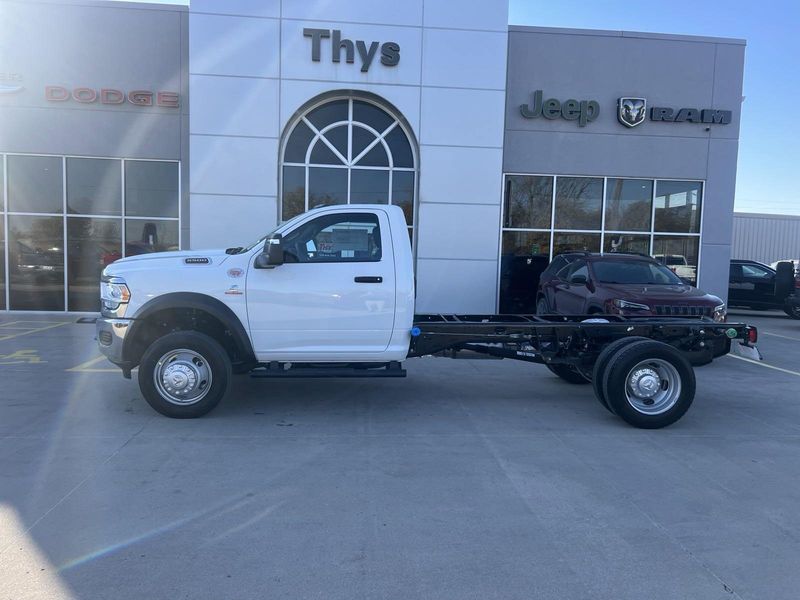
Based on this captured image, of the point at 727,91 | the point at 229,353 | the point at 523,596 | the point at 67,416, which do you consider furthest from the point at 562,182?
the point at 523,596

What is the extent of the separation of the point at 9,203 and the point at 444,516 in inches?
576

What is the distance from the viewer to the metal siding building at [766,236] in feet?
104

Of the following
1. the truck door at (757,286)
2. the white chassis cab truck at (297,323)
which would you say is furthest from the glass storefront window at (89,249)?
the truck door at (757,286)

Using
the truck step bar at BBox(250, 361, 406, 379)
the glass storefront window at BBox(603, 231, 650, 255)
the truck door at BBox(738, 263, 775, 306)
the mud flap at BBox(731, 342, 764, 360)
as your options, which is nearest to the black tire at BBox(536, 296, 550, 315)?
the glass storefront window at BBox(603, 231, 650, 255)

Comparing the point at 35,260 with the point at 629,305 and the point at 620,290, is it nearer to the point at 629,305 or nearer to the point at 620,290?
the point at 620,290

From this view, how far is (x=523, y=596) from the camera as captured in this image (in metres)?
3.20

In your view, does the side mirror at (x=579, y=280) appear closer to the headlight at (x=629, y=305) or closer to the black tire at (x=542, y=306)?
the headlight at (x=629, y=305)

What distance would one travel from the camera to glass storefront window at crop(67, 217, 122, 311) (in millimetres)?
14602

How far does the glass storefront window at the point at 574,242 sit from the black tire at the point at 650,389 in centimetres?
929

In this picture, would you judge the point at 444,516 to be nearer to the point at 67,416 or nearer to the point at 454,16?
the point at 67,416

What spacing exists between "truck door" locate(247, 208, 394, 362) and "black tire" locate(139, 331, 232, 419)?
1.40 feet

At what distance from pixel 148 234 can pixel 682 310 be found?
38.6ft

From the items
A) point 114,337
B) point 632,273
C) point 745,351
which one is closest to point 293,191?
point 632,273

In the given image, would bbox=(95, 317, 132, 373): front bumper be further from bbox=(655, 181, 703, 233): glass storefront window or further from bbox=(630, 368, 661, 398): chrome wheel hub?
bbox=(655, 181, 703, 233): glass storefront window
